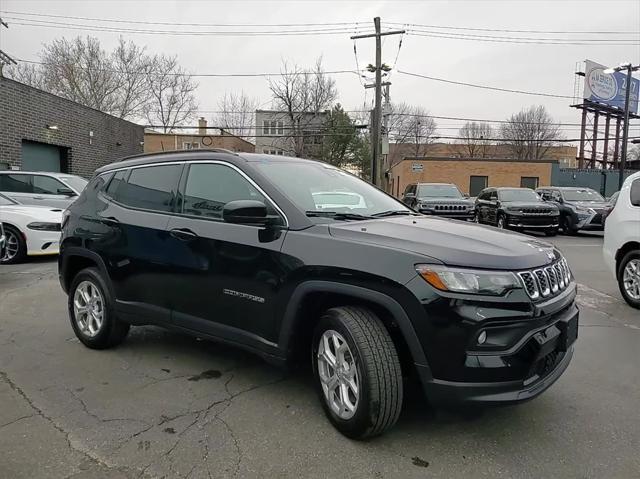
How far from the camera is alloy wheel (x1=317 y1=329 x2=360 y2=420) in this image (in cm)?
290

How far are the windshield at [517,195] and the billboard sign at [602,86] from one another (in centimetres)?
3108

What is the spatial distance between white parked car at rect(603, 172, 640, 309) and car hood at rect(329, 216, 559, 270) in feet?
12.4

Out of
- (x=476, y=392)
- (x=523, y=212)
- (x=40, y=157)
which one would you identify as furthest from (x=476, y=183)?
(x=476, y=392)

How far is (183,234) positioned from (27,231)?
7.01 m

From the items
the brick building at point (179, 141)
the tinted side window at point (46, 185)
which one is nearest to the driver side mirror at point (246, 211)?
the tinted side window at point (46, 185)

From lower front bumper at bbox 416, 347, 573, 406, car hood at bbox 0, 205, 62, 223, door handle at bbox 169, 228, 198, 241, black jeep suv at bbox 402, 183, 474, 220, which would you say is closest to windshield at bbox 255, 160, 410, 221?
door handle at bbox 169, 228, 198, 241

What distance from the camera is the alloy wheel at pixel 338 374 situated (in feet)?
9.52

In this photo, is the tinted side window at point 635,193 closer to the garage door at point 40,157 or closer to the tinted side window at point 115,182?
the tinted side window at point 115,182

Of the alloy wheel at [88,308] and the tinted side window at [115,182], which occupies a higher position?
the tinted side window at [115,182]

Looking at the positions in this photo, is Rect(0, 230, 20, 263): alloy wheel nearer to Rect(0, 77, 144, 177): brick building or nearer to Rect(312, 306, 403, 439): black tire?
Rect(0, 77, 144, 177): brick building

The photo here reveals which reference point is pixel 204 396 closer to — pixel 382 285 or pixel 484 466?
pixel 382 285

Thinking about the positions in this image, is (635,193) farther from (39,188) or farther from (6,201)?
(39,188)

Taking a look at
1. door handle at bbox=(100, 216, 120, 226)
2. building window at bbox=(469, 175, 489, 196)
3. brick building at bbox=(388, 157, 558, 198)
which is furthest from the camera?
building window at bbox=(469, 175, 489, 196)

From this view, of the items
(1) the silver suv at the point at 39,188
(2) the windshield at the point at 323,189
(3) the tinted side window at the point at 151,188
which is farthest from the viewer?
(1) the silver suv at the point at 39,188
